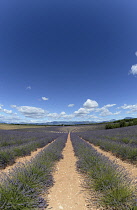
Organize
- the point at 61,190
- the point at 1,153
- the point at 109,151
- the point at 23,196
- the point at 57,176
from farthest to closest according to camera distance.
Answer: the point at 109,151
the point at 1,153
the point at 57,176
the point at 61,190
the point at 23,196

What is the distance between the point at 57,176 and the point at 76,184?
104 cm

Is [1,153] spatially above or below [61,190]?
above

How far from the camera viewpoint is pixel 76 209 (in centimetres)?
221

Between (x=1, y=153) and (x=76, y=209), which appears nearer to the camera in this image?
(x=76, y=209)

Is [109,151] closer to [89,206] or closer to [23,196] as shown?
[89,206]

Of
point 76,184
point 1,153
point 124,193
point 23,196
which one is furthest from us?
point 1,153

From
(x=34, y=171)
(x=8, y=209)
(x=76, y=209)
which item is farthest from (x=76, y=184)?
(x=8, y=209)

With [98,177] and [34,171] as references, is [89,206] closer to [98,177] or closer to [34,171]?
[98,177]

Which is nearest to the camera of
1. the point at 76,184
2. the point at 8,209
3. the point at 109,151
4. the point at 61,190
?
the point at 8,209

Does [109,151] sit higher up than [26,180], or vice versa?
[26,180]

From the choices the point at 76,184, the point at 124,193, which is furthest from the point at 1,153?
the point at 124,193

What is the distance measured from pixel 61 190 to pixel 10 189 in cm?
157

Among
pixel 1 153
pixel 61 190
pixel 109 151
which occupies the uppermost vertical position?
pixel 1 153

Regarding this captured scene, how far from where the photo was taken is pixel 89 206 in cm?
230
